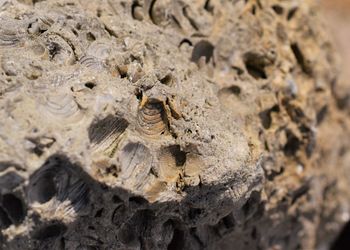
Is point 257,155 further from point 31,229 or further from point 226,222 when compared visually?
point 31,229

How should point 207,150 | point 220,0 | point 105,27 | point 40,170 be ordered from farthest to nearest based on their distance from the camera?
point 220,0
point 105,27
point 207,150
point 40,170

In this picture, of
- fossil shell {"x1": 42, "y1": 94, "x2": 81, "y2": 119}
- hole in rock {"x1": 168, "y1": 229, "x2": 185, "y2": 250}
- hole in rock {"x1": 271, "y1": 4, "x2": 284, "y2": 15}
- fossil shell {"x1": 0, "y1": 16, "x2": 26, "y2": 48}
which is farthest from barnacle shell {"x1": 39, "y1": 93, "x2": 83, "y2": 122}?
hole in rock {"x1": 271, "y1": 4, "x2": 284, "y2": 15}

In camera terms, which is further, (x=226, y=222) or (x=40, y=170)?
(x=226, y=222)

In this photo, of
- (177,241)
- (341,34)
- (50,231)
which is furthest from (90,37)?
(341,34)

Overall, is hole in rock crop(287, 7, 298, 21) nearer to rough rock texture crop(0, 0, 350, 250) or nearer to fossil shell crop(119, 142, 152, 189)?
rough rock texture crop(0, 0, 350, 250)

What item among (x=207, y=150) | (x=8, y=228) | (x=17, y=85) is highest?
(x=17, y=85)

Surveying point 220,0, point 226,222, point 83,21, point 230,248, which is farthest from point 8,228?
point 220,0
